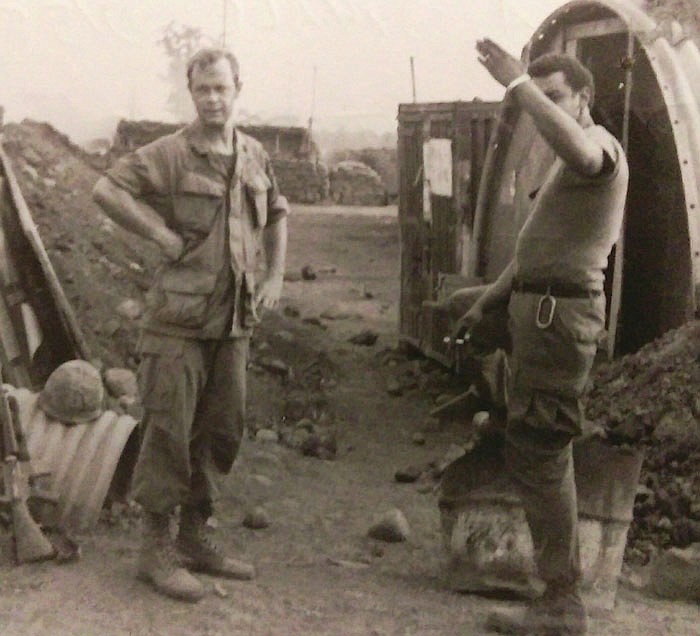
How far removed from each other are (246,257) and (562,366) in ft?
4.24

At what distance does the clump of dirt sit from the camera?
455 cm

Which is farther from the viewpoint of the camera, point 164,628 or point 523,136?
point 523,136

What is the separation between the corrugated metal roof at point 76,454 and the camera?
4.64m

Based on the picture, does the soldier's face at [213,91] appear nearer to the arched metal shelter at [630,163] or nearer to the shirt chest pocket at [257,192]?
the shirt chest pocket at [257,192]

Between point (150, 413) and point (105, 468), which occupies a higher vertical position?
point (150, 413)

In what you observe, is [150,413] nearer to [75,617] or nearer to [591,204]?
[75,617]

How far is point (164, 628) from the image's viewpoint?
12.2 feet

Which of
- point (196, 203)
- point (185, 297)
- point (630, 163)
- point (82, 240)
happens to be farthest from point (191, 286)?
point (82, 240)

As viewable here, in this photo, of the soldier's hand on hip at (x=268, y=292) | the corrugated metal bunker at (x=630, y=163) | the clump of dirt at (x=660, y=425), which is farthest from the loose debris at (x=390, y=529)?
the corrugated metal bunker at (x=630, y=163)

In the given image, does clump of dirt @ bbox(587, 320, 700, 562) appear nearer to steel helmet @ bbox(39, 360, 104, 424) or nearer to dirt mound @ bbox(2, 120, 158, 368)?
steel helmet @ bbox(39, 360, 104, 424)

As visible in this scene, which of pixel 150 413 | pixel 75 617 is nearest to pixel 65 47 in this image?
pixel 150 413

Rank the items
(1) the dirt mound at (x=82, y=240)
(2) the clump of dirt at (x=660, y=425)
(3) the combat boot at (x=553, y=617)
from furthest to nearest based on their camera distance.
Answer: (1) the dirt mound at (x=82, y=240)
(2) the clump of dirt at (x=660, y=425)
(3) the combat boot at (x=553, y=617)

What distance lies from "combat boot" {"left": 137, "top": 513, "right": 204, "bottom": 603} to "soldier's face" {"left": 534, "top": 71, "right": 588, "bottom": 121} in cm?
212

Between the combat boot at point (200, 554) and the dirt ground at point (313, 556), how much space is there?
0.06 metres
